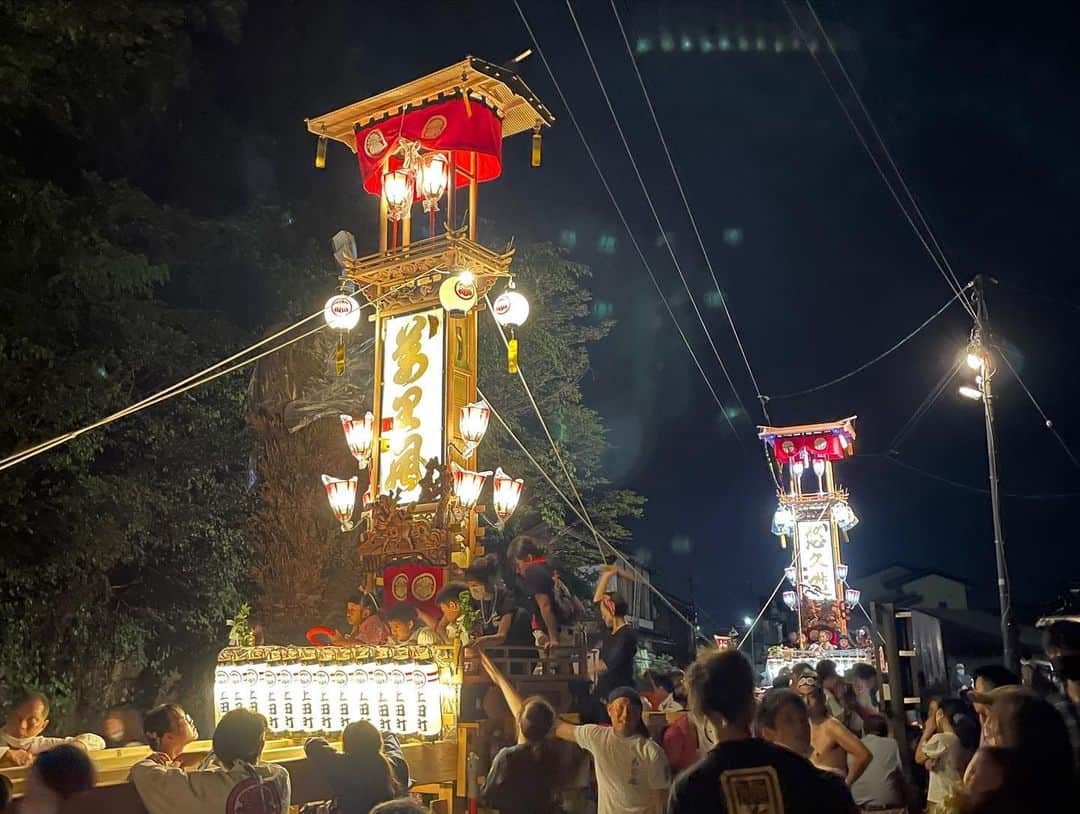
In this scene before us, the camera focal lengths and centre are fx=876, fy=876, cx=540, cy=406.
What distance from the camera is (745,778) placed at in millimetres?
2977

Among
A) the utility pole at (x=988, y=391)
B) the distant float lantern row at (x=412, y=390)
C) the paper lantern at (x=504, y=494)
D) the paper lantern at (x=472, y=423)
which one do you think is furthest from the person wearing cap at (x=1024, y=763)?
the utility pole at (x=988, y=391)

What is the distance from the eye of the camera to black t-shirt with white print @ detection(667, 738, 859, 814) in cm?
294

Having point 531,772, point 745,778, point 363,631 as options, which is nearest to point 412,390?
point 363,631

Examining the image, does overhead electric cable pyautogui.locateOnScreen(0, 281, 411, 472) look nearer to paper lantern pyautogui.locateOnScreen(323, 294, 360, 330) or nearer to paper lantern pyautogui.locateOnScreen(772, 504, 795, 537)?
paper lantern pyautogui.locateOnScreen(323, 294, 360, 330)

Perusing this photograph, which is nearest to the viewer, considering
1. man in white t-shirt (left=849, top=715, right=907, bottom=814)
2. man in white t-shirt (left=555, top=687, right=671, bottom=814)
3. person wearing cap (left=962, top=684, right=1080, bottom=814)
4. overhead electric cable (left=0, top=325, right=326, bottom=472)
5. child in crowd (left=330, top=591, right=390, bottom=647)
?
person wearing cap (left=962, top=684, right=1080, bottom=814)

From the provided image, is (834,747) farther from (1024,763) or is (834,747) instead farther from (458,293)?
(458,293)

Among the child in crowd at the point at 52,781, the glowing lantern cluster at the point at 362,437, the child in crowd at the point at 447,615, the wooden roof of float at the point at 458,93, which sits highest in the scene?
the wooden roof of float at the point at 458,93

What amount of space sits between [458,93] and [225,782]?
1087 centimetres

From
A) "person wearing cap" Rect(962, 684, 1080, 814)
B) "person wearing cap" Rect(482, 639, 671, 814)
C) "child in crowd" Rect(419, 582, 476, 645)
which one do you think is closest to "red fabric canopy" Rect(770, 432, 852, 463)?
"child in crowd" Rect(419, 582, 476, 645)

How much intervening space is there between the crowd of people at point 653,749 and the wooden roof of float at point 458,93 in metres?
7.20

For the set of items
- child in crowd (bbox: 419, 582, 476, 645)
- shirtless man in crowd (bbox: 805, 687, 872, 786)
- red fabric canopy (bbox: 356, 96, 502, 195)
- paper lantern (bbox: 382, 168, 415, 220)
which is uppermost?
red fabric canopy (bbox: 356, 96, 502, 195)

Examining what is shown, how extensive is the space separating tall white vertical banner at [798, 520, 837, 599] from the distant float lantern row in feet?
75.6

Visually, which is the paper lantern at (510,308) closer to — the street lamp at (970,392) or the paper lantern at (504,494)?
the paper lantern at (504,494)

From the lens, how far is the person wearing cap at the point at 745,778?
9.66ft
